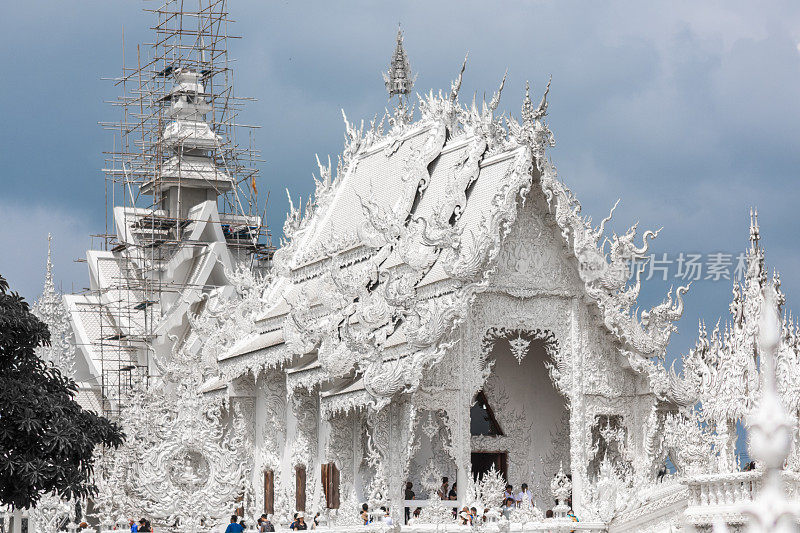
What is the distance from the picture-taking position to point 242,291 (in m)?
28.8

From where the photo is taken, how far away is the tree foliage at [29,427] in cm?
1394

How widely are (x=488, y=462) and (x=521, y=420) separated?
3.08 feet

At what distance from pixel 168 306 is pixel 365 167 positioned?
12920mm

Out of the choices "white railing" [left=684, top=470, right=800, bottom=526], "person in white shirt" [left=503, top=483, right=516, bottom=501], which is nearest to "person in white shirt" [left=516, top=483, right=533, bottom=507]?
"person in white shirt" [left=503, top=483, right=516, bottom=501]

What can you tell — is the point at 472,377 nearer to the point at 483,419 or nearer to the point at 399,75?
the point at 483,419

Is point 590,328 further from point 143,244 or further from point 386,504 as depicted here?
point 143,244

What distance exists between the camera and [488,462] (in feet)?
74.3

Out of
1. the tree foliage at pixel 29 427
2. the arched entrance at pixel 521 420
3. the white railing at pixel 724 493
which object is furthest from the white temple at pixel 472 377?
the tree foliage at pixel 29 427

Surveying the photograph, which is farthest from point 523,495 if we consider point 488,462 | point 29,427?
point 29,427

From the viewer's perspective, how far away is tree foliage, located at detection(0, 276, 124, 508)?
13.9 meters

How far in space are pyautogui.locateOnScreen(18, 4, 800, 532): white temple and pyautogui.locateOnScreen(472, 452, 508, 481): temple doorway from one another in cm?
3

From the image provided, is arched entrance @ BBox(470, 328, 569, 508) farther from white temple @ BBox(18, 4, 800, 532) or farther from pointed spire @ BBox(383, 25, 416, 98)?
pointed spire @ BBox(383, 25, 416, 98)

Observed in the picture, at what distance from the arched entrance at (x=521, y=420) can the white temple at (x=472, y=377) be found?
0.03 metres

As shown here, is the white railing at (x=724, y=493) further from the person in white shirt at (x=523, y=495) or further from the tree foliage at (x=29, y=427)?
the tree foliage at (x=29, y=427)
